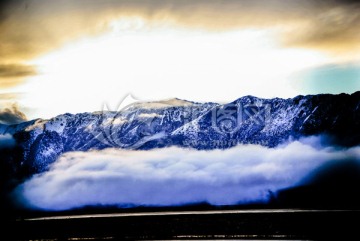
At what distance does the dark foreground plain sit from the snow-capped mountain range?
109 cm

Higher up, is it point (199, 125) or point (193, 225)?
point (199, 125)

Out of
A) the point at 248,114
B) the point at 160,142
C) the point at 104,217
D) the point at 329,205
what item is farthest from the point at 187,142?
the point at 329,205

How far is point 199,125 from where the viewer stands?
966cm
